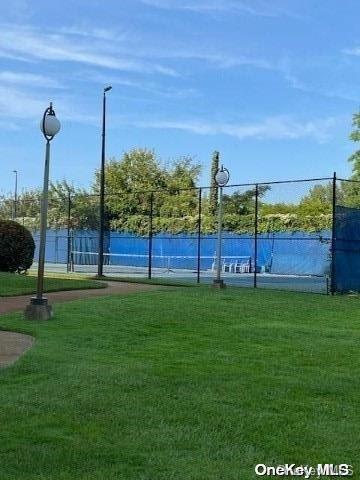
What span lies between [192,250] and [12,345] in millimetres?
31435

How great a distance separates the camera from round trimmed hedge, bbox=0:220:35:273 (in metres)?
21.4

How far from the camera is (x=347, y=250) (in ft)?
63.2

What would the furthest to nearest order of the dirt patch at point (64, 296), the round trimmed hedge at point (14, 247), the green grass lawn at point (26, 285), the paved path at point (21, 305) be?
the round trimmed hedge at point (14, 247) → the green grass lawn at point (26, 285) → the dirt patch at point (64, 296) → the paved path at point (21, 305)

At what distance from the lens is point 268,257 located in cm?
3803

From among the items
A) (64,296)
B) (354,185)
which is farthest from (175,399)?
(354,185)

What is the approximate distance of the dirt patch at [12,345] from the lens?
8.20 metres

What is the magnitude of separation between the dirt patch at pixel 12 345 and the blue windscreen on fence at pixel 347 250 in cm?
1095

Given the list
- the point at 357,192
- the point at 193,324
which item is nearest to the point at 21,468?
the point at 193,324

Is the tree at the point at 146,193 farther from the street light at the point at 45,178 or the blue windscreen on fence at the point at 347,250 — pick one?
the street light at the point at 45,178

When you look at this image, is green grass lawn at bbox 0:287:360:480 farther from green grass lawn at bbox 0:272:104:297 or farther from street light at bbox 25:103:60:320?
green grass lawn at bbox 0:272:104:297

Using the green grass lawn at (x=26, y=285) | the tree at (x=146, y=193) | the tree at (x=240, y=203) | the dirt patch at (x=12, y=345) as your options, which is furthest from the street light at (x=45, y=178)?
the tree at (x=240, y=203)

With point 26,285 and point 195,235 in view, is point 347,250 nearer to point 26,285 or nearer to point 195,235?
point 26,285

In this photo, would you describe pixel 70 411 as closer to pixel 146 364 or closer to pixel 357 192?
pixel 146 364

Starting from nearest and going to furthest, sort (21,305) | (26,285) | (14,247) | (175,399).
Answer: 1. (175,399)
2. (21,305)
3. (26,285)
4. (14,247)
